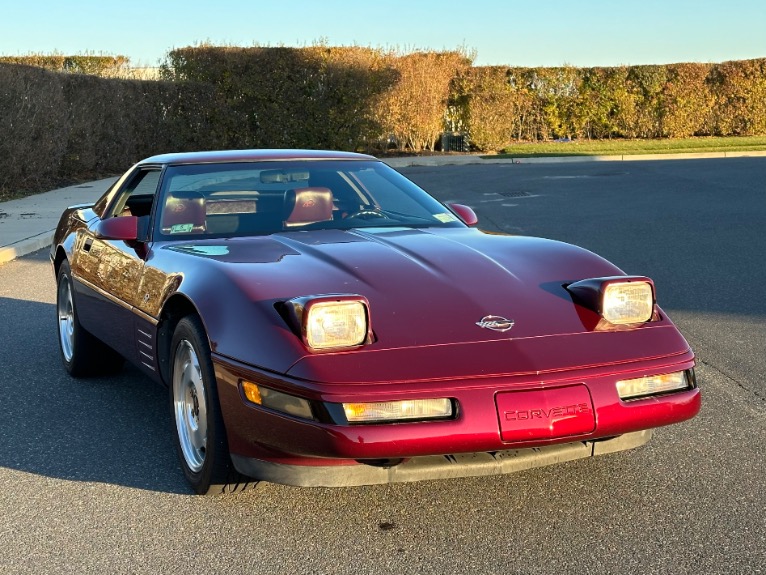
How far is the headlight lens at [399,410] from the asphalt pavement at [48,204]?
9.04 meters

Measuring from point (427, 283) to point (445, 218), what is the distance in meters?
1.41

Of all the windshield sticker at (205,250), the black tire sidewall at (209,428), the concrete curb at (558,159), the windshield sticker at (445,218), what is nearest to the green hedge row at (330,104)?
the concrete curb at (558,159)

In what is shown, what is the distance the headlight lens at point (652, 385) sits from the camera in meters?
3.78

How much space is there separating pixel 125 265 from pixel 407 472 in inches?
85.2

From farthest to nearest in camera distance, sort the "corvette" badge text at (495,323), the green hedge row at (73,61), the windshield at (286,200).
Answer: the green hedge row at (73,61) → the windshield at (286,200) → the "corvette" badge text at (495,323)

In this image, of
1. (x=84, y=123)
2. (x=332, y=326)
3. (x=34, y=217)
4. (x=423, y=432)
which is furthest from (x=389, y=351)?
(x=84, y=123)

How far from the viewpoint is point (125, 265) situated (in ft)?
17.1

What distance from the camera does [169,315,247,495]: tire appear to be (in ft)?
13.1

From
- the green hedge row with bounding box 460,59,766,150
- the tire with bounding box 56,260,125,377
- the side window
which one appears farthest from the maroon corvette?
the green hedge row with bounding box 460,59,766,150

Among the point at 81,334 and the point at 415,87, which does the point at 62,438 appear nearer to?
the point at 81,334

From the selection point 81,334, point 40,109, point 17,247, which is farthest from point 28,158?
point 81,334

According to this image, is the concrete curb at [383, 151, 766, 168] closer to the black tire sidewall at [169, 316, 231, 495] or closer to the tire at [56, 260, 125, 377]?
the tire at [56, 260, 125, 377]

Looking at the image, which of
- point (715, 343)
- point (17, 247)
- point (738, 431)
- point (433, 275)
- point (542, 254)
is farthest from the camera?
point (17, 247)

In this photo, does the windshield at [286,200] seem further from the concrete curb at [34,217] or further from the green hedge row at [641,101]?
the green hedge row at [641,101]
